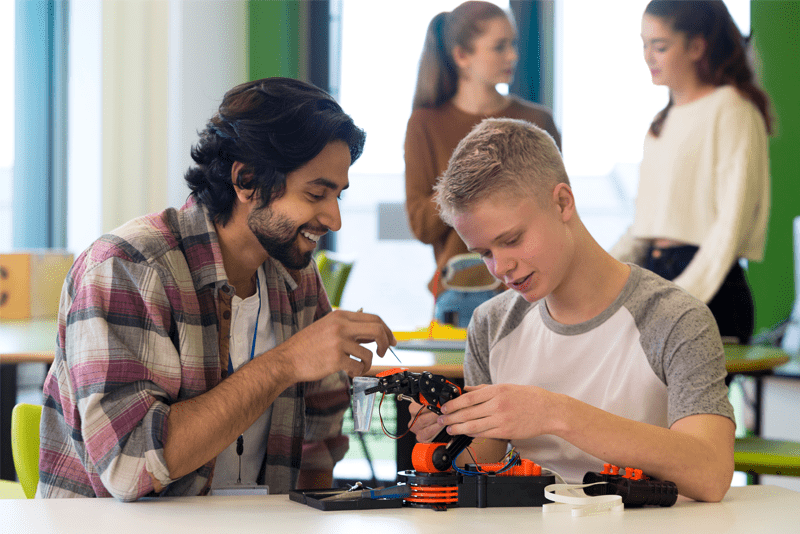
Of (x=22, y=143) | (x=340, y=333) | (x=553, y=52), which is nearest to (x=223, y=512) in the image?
(x=340, y=333)

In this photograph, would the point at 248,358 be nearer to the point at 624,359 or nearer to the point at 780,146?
the point at 624,359

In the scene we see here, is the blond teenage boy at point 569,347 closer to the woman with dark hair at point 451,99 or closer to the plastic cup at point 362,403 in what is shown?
the plastic cup at point 362,403

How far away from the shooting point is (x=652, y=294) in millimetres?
1298

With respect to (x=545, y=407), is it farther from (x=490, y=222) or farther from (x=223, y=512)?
(x=223, y=512)

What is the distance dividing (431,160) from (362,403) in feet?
8.21

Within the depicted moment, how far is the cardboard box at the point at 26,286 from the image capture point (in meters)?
3.09

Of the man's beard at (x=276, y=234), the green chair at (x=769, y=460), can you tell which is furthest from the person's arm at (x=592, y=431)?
the green chair at (x=769, y=460)

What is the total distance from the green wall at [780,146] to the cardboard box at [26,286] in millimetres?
3717

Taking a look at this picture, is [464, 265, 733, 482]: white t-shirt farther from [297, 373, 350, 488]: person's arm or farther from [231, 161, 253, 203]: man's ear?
[231, 161, 253, 203]: man's ear

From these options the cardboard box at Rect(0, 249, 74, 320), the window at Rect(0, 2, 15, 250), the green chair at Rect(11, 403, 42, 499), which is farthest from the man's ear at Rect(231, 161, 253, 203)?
the window at Rect(0, 2, 15, 250)

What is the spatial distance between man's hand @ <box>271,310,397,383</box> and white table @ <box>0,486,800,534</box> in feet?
0.82

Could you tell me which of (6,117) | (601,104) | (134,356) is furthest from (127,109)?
(134,356)

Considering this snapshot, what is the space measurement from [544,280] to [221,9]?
4.06m

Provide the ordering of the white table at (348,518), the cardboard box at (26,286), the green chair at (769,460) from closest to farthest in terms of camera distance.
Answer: the white table at (348,518) → the green chair at (769,460) → the cardboard box at (26,286)
